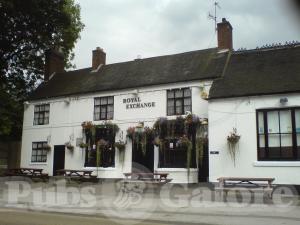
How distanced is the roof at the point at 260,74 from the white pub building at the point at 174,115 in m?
0.05

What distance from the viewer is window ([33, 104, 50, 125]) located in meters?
26.4

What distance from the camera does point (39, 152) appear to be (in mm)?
26172

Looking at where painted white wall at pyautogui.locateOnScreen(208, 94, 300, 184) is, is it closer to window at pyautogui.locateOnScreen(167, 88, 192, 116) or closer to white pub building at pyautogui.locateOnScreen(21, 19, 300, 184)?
white pub building at pyautogui.locateOnScreen(21, 19, 300, 184)

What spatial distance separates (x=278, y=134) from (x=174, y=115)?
6.45 m

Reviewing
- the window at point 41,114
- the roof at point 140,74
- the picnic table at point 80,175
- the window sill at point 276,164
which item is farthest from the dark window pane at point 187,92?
the window at point 41,114

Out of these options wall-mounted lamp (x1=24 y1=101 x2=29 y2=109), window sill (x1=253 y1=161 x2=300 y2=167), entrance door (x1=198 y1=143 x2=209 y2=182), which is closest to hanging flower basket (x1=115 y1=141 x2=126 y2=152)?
entrance door (x1=198 y1=143 x2=209 y2=182)

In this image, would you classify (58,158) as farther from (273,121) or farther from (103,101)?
(273,121)

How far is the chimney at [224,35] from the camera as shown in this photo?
21875 mm

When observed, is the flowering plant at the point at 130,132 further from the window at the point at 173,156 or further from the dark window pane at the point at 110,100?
the dark window pane at the point at 110,100

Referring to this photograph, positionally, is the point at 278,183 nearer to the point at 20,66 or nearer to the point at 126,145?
the point at 126,145

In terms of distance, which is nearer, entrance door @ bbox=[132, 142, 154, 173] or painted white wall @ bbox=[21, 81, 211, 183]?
painted white wall @ bbox=[21, 81, 211, 183]

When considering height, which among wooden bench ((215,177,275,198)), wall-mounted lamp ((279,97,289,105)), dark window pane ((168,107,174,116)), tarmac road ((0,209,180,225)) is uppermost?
dark window pane ((168,107,174,116))

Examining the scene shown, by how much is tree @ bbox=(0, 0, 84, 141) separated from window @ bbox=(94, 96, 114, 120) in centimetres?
652

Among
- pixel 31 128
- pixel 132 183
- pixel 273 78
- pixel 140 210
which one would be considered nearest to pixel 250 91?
pixel 273 78
